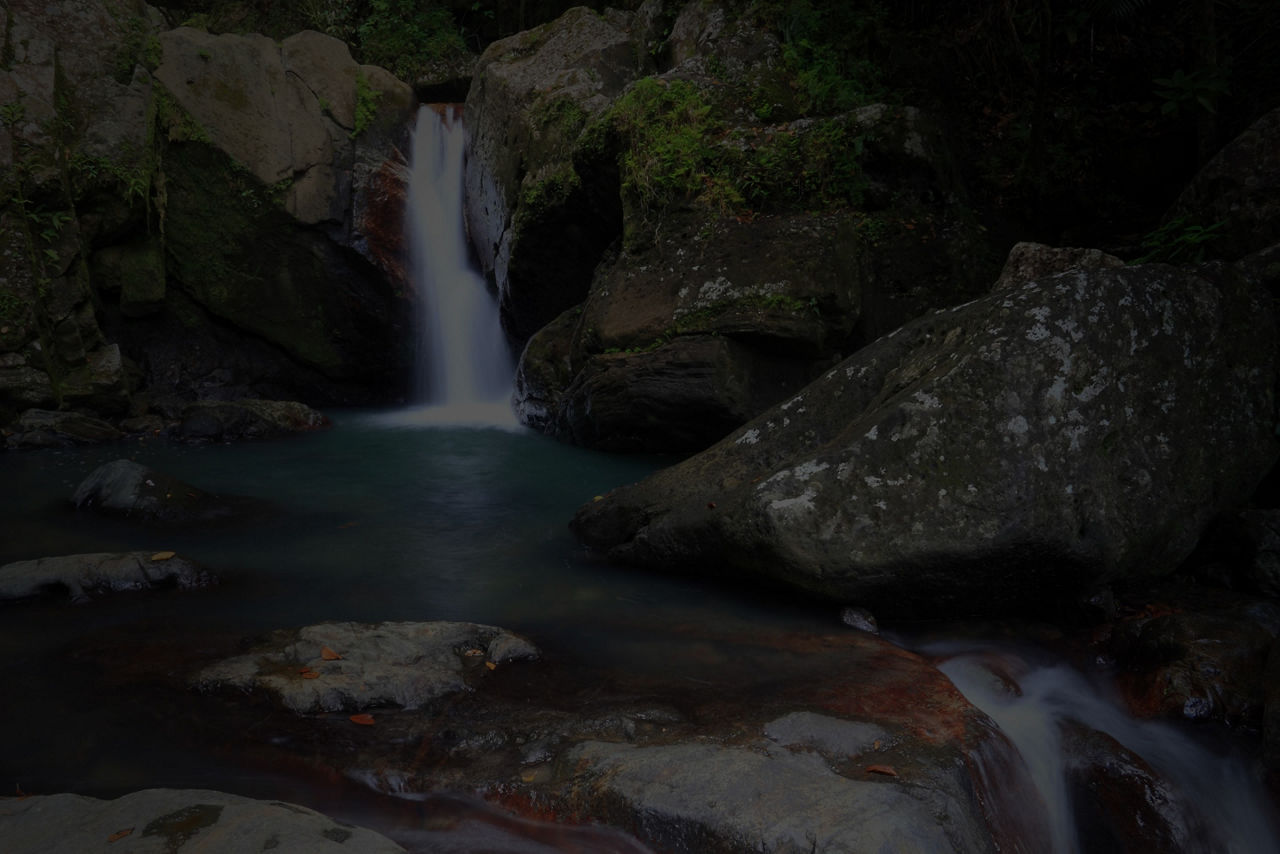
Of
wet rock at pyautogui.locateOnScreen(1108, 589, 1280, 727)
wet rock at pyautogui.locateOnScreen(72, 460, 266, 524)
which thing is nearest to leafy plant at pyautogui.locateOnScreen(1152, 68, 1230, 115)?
wet rock at pyautogui.locateOnScreen(1108, 589, 1280, 727)

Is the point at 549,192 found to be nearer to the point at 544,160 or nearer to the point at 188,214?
the point at 544,160

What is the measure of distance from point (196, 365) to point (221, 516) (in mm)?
7299

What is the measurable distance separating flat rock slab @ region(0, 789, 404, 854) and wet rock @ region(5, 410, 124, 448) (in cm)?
834

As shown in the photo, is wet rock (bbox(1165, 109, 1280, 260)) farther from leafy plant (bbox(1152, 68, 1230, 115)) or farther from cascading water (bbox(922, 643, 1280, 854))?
cascading water (bbox(922, 643, 1280, 854))

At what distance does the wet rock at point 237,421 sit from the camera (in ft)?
31.3

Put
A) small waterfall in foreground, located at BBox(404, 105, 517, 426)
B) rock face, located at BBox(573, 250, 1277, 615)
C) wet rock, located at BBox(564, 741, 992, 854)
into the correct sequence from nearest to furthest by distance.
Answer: wet rock, located at BBox(564, 741, 992, 854), rock face, located at BBox(573, 250, 1277, 615), small waterfall in foreground, located at BBox(404, 105, 517, 426)

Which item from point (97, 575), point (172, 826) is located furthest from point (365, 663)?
point (97, 575)

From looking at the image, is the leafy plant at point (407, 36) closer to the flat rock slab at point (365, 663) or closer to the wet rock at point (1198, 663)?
the flat rock slab at point (365, 663)

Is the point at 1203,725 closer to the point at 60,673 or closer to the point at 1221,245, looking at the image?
the point at 1221,245

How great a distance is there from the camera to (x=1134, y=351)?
4.13m

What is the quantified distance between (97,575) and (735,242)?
19.4 feet

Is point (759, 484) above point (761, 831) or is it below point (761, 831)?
above

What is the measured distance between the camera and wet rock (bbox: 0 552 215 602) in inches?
162

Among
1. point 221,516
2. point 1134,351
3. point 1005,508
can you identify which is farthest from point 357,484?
point 1134,351
